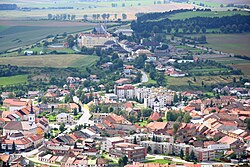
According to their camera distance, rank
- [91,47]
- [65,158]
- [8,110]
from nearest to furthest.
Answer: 1. [65,158]
2. [8,110]
3. [91,47]

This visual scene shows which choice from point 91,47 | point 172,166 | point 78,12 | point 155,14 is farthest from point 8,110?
point 78,12

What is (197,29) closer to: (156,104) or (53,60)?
(53,60)

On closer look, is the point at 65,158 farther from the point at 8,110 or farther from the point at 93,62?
the point at 93,62

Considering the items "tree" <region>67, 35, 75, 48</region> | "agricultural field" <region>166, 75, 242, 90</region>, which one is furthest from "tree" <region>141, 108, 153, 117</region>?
"tree" <region>67, 35, 75, 48</region>

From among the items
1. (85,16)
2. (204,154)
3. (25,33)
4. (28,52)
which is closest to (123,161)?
(204,154)

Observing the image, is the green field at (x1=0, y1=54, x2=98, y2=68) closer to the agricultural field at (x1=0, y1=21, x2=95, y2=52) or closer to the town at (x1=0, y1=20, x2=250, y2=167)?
the town at (x1=0, y1=20, x2=250, y2=167)

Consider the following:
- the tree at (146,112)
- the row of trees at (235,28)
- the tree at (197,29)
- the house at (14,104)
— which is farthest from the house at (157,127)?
the row of trees at (235,28)
